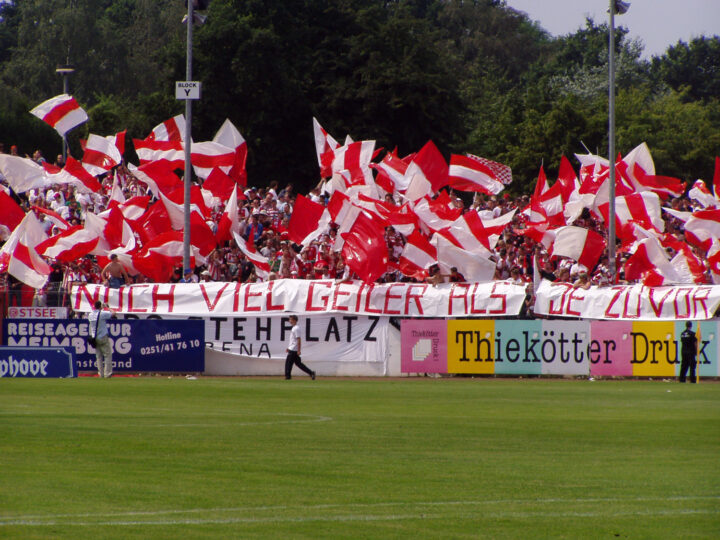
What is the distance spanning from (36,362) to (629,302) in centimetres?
1355

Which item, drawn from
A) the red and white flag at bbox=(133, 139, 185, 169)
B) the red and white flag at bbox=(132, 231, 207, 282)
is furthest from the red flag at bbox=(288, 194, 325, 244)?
the red and white flag at bbox=(133, 139, 185, 169)

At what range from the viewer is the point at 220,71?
5778 centimetres

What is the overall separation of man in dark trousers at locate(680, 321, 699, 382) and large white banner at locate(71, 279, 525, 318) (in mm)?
4206

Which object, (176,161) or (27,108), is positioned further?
(27,108)

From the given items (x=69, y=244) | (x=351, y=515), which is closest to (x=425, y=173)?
(x=69, y=244)

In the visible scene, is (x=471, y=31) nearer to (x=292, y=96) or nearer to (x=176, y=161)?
(x=292, y=96)

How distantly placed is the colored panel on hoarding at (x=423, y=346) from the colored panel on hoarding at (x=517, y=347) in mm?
1376

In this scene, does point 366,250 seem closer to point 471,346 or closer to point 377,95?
point 471,346

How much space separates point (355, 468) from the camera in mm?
11953

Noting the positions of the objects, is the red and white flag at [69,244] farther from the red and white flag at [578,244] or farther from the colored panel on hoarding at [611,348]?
the colored panel on hoarding at [611,348]

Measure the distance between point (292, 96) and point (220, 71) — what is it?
3.42 metres

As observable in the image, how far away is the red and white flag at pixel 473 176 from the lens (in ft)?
119

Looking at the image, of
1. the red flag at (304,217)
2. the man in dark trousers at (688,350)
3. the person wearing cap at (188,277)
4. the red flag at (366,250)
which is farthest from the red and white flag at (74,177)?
the man in dark trousers at (688,350)

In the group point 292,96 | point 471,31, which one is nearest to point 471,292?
point 292,96
